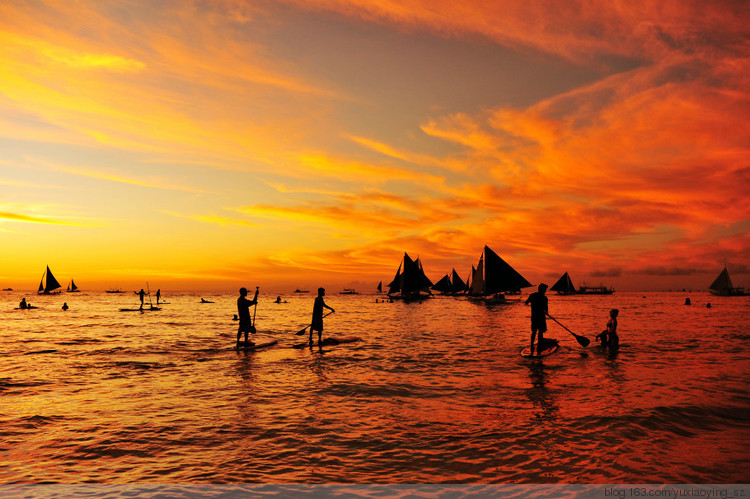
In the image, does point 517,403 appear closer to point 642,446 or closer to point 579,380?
point 642,446

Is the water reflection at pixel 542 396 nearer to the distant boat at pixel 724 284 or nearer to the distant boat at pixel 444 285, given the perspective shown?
the distant boat at pixel 444 285

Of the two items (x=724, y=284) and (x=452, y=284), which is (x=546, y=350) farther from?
(x=724, y=284)

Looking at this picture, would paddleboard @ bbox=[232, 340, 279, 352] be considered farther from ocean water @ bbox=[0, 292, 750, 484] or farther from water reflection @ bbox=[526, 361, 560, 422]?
water reflection @ bbox=[526, 361, 560, 422]

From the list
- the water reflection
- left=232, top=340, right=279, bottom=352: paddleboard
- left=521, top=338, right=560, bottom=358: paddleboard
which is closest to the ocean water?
the water reflection

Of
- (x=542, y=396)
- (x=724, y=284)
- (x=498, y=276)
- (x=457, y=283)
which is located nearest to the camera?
(x=542, y=396)

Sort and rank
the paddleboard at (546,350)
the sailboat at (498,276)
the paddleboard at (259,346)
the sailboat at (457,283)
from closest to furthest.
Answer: the paddleboard at (546,350)
the paddleboard at (259,346)
the sailboat at (498,276)
the sailboat at (457,283)

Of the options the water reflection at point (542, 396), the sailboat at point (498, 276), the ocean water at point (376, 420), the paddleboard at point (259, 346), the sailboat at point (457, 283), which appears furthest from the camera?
the sailboat at point (457, 283)

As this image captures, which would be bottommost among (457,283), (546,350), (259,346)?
(259,346)

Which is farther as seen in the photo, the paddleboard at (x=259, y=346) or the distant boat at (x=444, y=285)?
the distant boat at (x=444, y=285)

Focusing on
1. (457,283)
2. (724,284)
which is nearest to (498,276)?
(457,283)

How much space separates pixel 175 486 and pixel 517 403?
7540 mm

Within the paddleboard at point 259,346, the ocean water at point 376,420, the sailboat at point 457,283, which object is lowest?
the paddleboard at point 259,346

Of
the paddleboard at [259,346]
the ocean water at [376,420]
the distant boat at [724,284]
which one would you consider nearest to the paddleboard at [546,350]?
the ocean water at [376,420]

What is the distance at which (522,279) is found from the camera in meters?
69.2
